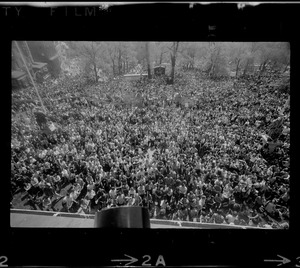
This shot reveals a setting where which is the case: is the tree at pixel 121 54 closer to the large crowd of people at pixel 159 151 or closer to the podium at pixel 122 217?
the large crowd of people at pixel 159 151

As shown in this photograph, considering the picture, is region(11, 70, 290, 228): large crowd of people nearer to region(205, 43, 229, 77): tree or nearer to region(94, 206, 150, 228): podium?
region(205, 43, 229, 77): tree

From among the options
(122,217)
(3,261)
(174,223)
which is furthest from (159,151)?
(3,261)

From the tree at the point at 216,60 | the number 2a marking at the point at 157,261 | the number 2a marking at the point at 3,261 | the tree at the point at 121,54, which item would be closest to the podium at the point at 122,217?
the number 2a marking at the point at 157,261

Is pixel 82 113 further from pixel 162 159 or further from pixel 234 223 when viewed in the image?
pixel 234 223

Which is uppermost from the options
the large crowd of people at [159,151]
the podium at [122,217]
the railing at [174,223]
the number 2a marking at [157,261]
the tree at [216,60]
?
the tree at [216,60]

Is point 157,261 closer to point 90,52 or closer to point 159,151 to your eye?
point 159,151
